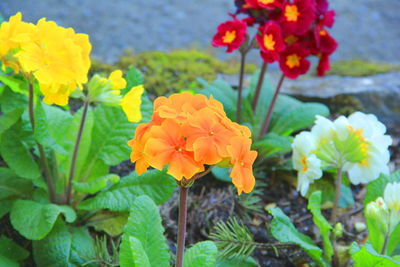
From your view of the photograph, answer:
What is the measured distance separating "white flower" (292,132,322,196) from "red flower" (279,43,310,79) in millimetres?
360

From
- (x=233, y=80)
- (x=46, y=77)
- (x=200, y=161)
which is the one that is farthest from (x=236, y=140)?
(x=233, y=80)

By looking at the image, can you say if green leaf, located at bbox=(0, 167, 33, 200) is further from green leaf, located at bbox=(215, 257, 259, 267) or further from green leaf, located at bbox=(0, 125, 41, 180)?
green leaf, located at bbox=(215, 257, 259, 267)

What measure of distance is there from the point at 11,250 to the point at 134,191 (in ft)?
1.54

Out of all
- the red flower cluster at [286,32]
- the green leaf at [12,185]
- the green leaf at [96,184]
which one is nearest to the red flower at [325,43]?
the red flower cluster at [286,32]

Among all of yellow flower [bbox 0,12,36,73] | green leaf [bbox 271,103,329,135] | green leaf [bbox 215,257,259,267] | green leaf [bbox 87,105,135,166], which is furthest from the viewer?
green leaf [bbox 271,103,329,135]

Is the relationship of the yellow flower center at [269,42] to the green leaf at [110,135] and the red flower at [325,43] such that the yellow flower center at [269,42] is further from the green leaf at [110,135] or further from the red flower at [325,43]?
the green leaf at [110,135]

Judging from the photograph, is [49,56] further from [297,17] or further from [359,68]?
[359,68]

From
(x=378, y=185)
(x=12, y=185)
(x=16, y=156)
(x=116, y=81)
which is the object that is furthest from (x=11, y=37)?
(x=378, y=185)

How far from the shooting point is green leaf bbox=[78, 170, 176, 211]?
1.88 metres

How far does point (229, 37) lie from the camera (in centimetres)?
227

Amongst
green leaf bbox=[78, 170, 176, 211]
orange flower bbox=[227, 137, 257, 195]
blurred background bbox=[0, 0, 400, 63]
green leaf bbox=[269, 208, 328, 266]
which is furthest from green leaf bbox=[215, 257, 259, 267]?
blurred background bbox=[0, 0, 400, 63]

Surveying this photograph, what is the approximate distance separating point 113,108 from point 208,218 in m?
0.59

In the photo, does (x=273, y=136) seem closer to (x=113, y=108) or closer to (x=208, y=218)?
(x=208, y=218)

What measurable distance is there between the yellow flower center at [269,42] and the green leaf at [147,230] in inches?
36.6
